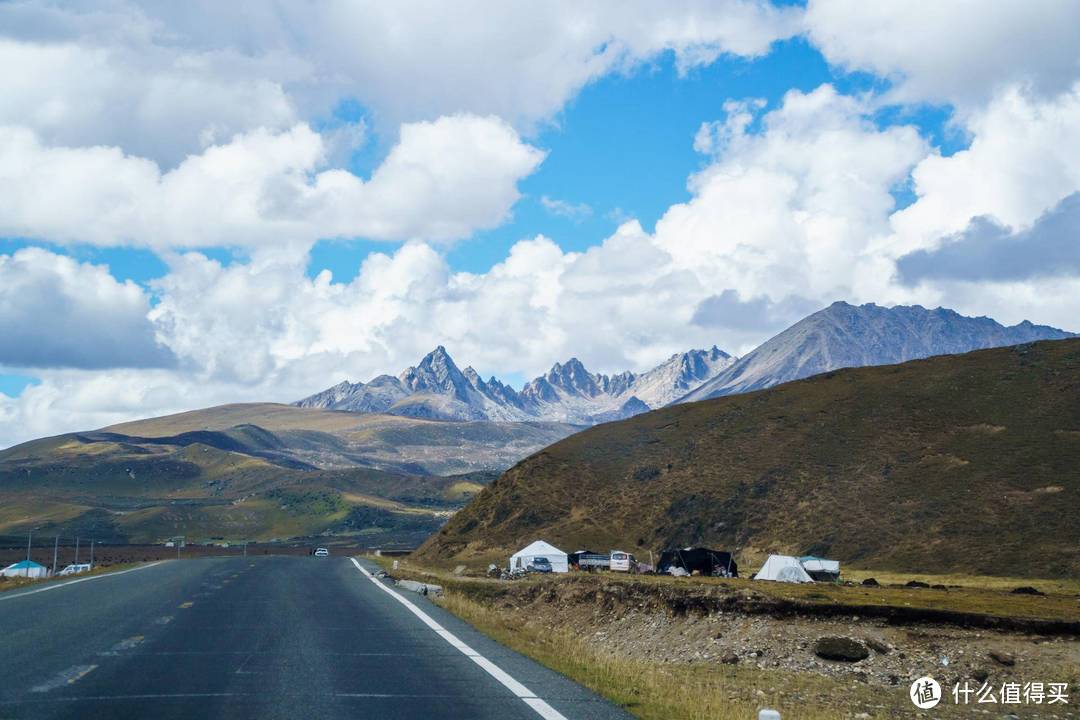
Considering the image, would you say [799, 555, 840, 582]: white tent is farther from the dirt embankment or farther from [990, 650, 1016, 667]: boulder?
[990, 650, 1016, 667]: boulder

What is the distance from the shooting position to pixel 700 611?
39.9 metres

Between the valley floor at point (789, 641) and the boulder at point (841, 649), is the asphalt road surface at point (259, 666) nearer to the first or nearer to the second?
the valley floor at point (789, 641)

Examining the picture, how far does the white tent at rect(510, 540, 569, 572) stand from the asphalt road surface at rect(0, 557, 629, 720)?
53.8m

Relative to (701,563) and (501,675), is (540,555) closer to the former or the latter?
(701,563)

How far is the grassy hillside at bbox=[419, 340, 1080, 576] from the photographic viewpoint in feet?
247

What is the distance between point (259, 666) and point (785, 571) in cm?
5383

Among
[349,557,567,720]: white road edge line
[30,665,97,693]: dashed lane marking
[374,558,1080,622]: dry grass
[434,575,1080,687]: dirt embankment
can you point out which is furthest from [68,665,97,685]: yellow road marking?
[374,558,1080,622]: dry grass

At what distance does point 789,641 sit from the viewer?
112 ft

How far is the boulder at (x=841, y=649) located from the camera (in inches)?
1257

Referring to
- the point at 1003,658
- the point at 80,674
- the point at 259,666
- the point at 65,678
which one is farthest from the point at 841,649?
the point at 65,678

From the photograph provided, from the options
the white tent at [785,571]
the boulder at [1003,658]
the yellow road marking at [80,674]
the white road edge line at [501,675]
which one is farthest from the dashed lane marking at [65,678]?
the white tent at [785,571]

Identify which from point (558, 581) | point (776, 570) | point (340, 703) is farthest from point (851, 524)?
point (340, 703)

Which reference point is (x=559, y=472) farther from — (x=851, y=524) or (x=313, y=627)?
(x=313, y=627)

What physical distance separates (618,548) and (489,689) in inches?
3390
